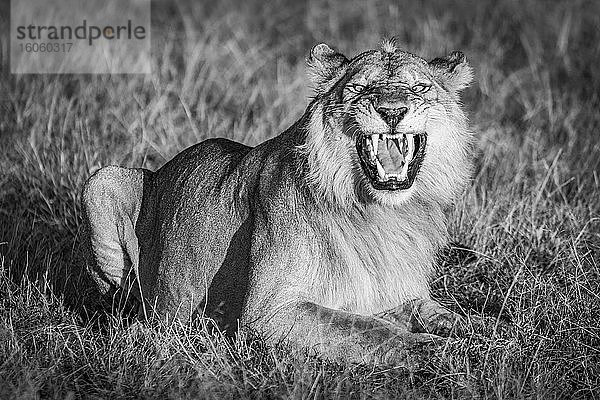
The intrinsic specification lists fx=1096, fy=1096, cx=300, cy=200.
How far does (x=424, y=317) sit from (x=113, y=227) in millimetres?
1635

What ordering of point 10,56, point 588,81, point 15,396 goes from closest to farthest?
1. point 15,396
2. point 10,56
3. point 588,81

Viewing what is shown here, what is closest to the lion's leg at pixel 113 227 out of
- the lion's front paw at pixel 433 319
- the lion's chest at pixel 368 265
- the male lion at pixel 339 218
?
the male lion at pixel 339 218

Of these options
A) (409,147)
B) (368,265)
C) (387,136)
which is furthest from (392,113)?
(368,265)

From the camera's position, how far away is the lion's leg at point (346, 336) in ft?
14.3

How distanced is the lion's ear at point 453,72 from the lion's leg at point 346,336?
1.11 metres

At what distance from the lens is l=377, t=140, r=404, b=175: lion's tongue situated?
4.61 meters

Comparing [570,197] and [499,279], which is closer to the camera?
[499,279]

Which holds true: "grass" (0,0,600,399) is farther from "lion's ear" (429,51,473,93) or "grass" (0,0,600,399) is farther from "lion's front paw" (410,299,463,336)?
"lion's ear" (429,51,473,93)

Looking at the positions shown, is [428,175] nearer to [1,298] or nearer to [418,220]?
[418,220]

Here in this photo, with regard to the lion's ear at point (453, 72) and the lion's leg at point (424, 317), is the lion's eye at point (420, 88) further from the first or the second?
the lion's leg at point (424, 317)

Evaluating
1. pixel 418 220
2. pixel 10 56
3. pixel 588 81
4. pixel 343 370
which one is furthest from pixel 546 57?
pixel 343 370

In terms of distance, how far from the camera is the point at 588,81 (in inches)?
398

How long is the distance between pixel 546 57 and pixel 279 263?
693 cm

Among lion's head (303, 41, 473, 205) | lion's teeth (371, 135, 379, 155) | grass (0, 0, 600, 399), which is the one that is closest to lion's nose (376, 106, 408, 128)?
lion's head (303, 41, 473, 205)
